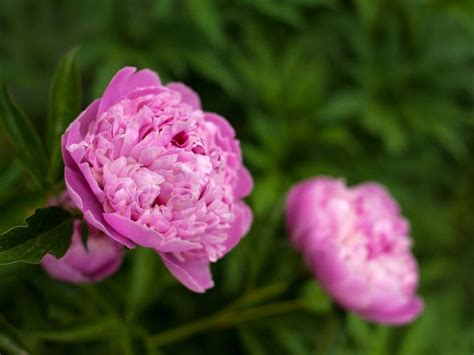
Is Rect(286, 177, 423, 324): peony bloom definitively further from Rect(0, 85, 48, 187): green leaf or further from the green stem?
Rect(0, 85, 48, 187): green leaf

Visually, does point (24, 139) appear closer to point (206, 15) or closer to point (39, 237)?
point (39, 237)

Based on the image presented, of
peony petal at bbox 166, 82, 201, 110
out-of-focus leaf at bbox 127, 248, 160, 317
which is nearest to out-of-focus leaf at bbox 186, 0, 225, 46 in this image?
out-of-focus leaf at bbox 127, 248, 160, 317

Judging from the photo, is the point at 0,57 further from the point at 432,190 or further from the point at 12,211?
the point at 432,190

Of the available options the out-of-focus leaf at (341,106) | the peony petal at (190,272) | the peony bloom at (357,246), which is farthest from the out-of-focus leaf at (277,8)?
the peony petal at (190,272)

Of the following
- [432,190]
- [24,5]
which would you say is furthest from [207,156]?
[432,190]

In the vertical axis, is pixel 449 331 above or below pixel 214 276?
below
